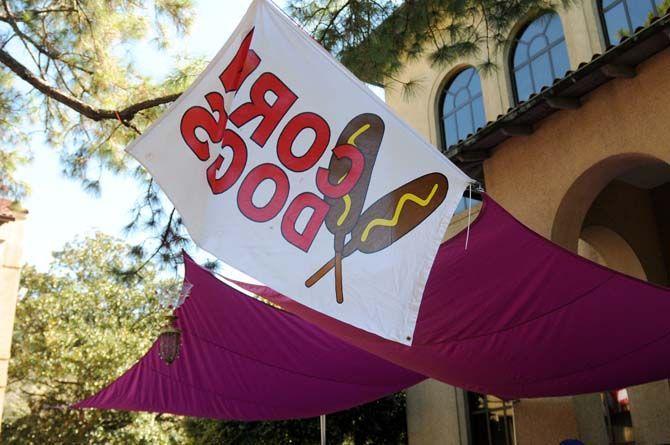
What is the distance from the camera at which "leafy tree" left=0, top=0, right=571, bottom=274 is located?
208 inches

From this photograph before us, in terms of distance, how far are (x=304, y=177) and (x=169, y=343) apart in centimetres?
297

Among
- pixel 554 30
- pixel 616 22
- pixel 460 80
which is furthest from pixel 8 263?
pixel 616 22

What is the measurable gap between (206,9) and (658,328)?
4.84m

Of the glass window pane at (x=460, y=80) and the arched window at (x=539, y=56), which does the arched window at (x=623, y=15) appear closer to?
the arched window at (x=539, y=56)

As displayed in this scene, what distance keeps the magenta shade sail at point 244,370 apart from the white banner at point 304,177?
228 cm

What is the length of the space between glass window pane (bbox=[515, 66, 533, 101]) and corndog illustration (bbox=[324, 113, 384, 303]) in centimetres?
550

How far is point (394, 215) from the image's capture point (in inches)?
98.5

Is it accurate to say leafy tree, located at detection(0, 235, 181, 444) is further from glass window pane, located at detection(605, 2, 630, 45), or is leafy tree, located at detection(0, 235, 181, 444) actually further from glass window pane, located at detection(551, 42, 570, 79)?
glass window pane, located at detection(605, 2, 630, 45)

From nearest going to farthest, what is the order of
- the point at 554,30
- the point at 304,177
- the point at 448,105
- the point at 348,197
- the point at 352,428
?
the point at 348,197
the point at 304,177
the point at 554,30
the point at 448,105
the point at 352,428

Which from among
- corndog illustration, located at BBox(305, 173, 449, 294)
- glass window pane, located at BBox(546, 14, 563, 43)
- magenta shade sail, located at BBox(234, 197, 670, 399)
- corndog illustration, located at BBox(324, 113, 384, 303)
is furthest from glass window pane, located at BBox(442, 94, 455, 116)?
corndog illustration, located at BBox(305, 173, 449, 294)

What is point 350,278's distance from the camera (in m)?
2.45

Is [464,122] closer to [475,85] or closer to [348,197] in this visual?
[475,85]

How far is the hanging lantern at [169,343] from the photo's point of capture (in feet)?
16.8

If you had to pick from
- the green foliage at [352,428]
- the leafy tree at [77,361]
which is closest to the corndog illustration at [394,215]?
the green foliage at [352,428]
